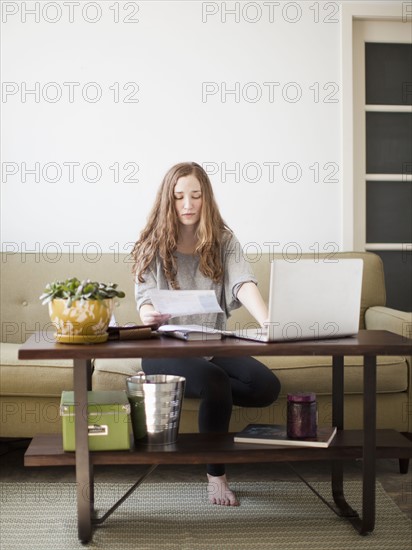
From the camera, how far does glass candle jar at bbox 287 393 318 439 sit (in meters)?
2.17

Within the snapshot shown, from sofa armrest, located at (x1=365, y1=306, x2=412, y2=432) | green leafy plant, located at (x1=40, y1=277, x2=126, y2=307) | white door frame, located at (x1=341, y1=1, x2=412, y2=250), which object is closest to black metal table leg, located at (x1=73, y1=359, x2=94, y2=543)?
green leafy plant, located at (x1=40, y1=277, x2=126, y2=307)

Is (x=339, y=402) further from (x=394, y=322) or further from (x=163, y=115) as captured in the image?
(x=163, y=115)

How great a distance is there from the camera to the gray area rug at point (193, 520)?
2.09m

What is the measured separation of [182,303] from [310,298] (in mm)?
349

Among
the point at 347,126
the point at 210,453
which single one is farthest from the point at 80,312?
the point at 347,126

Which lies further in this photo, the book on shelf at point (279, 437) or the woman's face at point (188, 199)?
the woman's face at point (188, 199)

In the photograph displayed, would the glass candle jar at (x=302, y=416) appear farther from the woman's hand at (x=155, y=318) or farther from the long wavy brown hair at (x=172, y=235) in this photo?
the long wavy brown hair at (x=172, y=235)

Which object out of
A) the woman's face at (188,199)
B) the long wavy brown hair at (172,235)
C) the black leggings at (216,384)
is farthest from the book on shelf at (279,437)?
the woman's face at (188,199)

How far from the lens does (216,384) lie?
2.36 metres

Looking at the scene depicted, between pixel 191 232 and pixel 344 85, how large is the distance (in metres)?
1.49

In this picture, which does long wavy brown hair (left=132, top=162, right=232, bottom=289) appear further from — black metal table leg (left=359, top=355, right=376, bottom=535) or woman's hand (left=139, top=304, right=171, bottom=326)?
black metal table leg (left=359, top=355, right=376, bottom=535)

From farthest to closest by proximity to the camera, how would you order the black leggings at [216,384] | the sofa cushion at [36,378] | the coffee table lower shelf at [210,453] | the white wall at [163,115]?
the white wall at [163,115]
the sofa cushion at [36,378]
the black leggings at [216,384]
the coffee table lower shelf at [210,453]

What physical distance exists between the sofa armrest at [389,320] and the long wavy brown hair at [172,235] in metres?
0.77

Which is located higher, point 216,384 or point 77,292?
point 77,292
